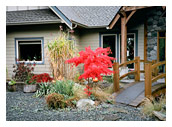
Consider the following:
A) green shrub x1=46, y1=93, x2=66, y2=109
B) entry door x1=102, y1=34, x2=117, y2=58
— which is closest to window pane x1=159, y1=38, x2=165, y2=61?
entry door x1=102, y1=34, x2=117, y2=58

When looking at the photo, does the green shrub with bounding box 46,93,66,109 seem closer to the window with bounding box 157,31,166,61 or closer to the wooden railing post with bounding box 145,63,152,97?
the wooden railing post with bounding box 145,63,152,97

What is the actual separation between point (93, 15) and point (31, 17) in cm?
354

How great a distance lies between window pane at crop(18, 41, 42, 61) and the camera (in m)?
9.68

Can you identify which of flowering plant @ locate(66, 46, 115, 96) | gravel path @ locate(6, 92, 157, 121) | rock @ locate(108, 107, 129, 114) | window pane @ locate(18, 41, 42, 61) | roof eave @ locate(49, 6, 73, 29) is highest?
roof eave @ locate(49, 6, 73, 29)

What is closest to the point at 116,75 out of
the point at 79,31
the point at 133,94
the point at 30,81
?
the point at 133,94

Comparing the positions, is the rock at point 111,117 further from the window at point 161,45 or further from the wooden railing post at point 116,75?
the window at point 161,45

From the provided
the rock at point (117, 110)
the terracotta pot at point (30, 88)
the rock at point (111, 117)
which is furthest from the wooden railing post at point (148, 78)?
the terracotta pot at point (30, 88)

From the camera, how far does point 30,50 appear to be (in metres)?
9.76

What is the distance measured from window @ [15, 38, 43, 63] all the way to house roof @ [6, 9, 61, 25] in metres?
1.00

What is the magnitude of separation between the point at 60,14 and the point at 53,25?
1015 mm

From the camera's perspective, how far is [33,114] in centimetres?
482

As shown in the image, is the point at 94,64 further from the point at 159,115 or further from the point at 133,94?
the point at 159,115

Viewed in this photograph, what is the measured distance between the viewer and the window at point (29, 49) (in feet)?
31.7

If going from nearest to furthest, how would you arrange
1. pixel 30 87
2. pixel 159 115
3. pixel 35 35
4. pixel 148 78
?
pixel 159 115 < pixel 148 78 < pixel 30 87 < pixel 35 35
